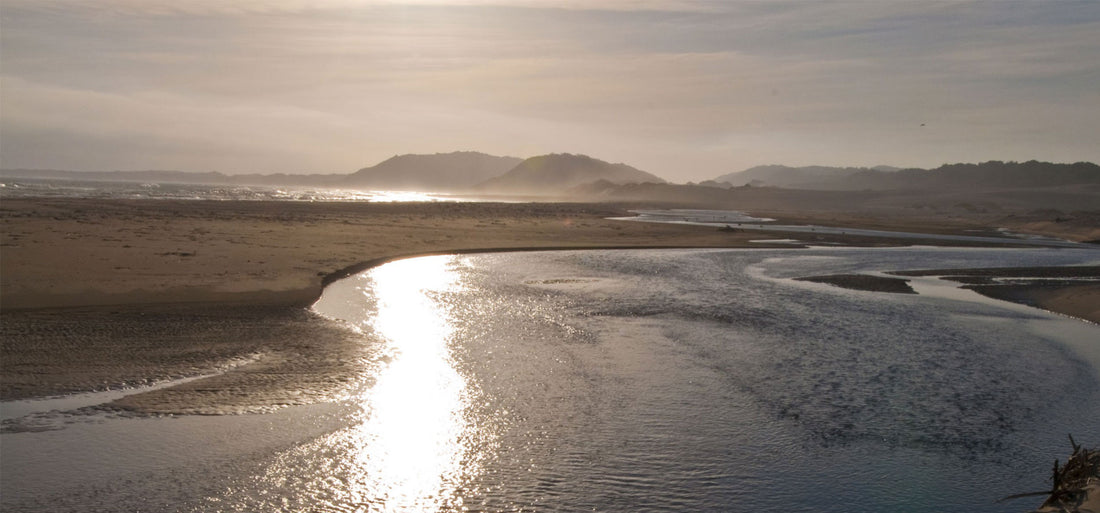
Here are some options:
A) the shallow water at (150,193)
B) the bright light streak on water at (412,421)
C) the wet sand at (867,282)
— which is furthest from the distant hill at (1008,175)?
the bright light streak on water at (412,421)

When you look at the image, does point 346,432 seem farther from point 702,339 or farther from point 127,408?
point 702,339

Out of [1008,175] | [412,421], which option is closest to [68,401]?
[412,421]

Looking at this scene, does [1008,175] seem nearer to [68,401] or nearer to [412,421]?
[412,421]

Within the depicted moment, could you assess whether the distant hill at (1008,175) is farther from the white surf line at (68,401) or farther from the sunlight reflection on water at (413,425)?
the white surf line at (68,401)

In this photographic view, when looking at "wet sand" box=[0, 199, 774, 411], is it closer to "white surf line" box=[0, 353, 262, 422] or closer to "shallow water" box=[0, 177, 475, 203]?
"white surf line" box=[0, 353, 262, 422]

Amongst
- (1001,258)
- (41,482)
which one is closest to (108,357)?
(41,482)

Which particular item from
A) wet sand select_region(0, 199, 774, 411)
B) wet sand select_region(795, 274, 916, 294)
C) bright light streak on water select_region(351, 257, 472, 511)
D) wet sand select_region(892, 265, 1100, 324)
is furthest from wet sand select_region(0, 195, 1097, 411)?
wet sand select_region(795, 274, 916, 294)
